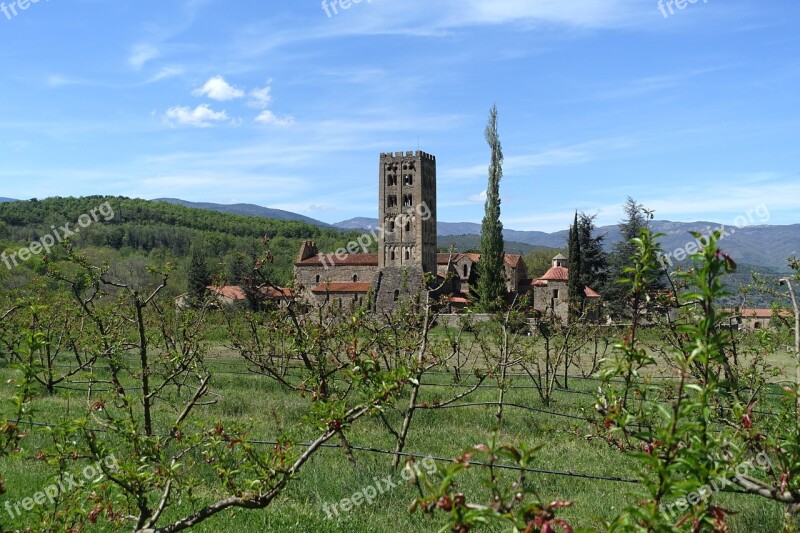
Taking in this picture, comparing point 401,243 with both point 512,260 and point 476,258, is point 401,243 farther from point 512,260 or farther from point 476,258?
point 512,260

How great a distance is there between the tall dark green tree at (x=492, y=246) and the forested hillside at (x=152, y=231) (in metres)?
40.3

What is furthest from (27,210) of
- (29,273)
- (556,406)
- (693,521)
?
(693,521)

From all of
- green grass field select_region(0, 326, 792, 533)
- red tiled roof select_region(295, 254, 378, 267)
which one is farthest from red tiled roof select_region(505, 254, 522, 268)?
green grass field select_region(0, 326, 792, 533)

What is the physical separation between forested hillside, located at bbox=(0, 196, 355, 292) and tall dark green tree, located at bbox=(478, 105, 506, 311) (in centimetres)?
4032

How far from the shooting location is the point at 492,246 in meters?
61.0

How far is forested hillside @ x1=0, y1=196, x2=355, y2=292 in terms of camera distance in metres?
115

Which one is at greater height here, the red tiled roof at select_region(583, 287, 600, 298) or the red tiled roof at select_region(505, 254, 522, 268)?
the red tiled roof at select_region(505, 254, 522, 268)

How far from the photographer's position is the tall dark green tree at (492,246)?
58.7 meters

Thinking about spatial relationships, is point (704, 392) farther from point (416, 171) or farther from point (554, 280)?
point (416, 171)

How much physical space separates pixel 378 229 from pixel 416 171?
7.66m

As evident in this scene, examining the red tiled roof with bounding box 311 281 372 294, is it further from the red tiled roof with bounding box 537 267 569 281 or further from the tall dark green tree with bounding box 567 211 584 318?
the tall dark green tree with bounding box 567 211 584 318

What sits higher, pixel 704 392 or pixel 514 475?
pixel 704 392

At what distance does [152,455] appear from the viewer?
4859mm

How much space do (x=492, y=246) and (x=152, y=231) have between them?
3884 inches
